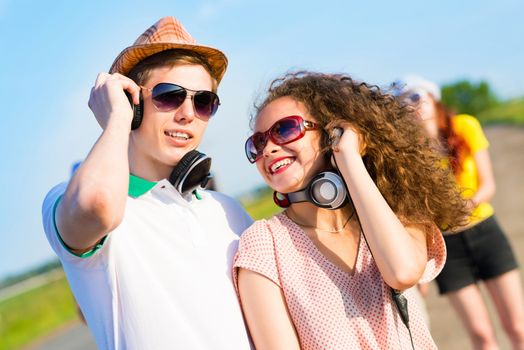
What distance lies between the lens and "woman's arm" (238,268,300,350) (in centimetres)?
255

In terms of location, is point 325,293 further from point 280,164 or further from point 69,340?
point 69,340

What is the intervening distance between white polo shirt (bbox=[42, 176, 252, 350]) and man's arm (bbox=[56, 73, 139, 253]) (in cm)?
13

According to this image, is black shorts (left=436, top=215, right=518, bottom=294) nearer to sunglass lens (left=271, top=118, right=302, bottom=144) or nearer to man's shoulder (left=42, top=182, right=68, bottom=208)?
sunglass lens (left=271, top=118, right=302, bottom=144)

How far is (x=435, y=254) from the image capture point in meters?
3.10

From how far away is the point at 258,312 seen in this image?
8.49 feet

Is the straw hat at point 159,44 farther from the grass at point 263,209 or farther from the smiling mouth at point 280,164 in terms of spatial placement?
the grass at point 263,209

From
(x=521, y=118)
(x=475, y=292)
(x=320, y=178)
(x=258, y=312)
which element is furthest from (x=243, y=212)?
(x=521, y=118)

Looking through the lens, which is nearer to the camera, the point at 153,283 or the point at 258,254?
the point at 153,283

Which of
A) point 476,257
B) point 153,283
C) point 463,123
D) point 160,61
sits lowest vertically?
point 476,257

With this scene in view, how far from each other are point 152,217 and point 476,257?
12.4 feet

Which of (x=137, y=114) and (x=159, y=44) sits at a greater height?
(x=159, y=44)

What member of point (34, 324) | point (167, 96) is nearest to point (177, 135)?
point (167, 96)

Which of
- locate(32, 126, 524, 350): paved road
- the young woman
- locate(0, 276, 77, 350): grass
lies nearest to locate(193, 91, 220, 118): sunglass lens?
the young woman

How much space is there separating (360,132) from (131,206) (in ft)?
3.59
